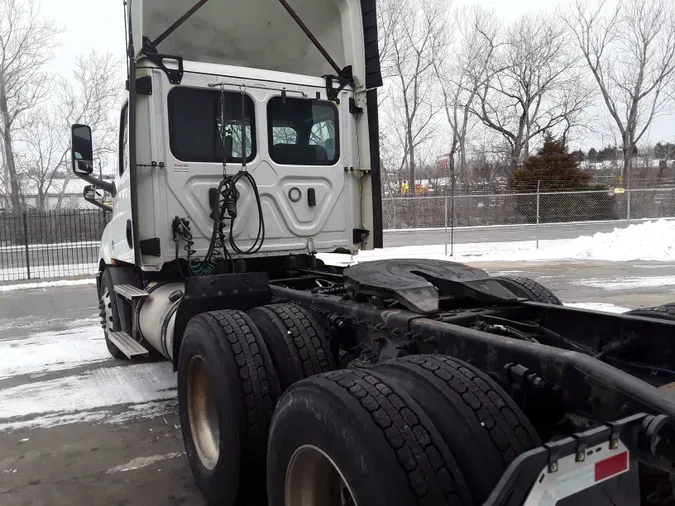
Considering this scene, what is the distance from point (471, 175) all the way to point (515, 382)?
39.1 m

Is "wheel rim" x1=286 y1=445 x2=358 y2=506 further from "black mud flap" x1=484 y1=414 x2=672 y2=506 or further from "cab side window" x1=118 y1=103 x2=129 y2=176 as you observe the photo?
"cab side window" x1=118 y1=103 x2=129 y2=176

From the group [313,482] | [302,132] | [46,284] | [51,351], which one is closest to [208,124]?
[302,132]

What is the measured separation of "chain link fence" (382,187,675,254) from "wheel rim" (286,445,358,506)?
18929 mm

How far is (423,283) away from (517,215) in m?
21.4

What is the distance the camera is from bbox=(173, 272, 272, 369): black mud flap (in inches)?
164

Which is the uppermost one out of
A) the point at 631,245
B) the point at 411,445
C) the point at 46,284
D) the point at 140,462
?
the point at 411,445

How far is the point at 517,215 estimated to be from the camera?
76.8ft

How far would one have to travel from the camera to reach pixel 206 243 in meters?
5.06

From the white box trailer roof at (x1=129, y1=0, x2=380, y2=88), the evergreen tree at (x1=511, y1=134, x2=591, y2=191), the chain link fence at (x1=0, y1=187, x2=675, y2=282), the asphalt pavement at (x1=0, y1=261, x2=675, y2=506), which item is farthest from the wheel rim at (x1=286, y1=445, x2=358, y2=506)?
the evergreen tree at (x1=511, y1=134, x2=591, y2=191)

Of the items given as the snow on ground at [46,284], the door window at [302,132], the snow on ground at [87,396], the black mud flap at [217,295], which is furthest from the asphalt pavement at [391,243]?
the black mud flap at [217,295]

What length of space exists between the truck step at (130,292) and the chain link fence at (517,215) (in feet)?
53.5

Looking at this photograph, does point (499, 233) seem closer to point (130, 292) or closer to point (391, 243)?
point (391, 243)

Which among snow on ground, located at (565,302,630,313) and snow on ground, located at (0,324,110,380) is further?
snow on ground, located at (565,302,630,313)

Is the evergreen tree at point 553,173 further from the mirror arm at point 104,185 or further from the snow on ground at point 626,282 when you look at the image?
the mirror arm at point 104,185
